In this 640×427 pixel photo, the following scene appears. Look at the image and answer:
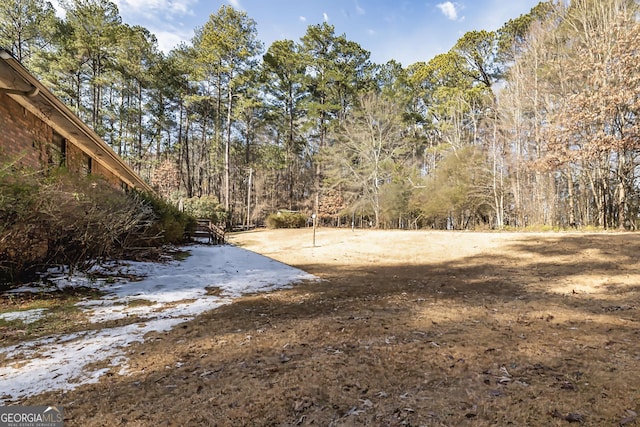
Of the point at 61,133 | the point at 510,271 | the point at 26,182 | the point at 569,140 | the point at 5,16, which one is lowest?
the point at 510,271

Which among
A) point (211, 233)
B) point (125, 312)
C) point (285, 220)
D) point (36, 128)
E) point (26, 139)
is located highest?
point (36, 128)

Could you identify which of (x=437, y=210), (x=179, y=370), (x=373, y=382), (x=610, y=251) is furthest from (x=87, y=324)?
(x=437, y=210)

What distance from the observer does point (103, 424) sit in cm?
177

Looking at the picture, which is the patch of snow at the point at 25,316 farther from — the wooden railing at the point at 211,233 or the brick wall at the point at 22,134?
the wooden railing at the point at 211,233

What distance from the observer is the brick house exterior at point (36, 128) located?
5141 millimetres

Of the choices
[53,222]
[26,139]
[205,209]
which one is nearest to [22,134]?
[26,139]

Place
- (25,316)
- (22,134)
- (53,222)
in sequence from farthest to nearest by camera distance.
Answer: (22,134)
(53,222)
(25,316)

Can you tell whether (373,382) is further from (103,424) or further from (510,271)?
(510,271)

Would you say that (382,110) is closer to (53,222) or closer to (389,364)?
(53,222)

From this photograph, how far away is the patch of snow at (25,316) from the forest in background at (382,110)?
16.9 meters

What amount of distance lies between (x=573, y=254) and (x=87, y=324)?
37.4 ft

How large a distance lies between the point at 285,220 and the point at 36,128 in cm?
1947

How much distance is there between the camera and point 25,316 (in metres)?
3.72

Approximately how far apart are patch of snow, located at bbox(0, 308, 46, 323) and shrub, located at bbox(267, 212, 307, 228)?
21.5 metres
